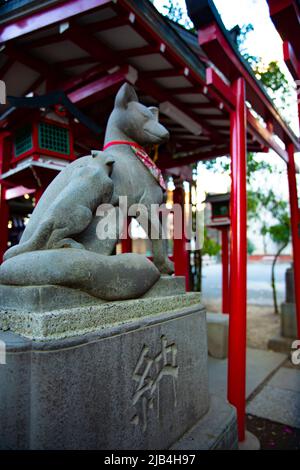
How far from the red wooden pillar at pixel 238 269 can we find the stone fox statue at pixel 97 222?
930 mm

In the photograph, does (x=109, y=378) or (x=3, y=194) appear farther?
(x=3, y=194)

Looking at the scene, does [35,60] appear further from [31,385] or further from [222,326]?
[222,326]

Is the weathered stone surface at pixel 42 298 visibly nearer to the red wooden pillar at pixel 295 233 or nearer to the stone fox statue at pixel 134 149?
the stone fox statue at pixel 134 149

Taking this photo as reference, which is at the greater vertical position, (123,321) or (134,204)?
(134,204)

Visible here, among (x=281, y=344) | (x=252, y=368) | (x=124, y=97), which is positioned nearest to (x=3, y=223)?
(x=124, y=97)

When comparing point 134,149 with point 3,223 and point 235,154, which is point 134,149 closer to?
point 235,154

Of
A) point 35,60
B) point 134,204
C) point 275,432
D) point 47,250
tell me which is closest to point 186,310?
point 134,204

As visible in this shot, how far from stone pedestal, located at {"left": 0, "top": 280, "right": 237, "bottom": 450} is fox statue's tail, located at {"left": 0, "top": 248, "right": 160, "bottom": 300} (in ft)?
0.23

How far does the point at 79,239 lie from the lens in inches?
67.1

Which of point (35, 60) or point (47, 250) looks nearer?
point (47, 250)

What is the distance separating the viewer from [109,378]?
4.54 ft

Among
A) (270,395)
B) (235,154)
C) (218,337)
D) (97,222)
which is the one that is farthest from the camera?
(218,337)

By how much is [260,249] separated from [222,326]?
41.2 metres

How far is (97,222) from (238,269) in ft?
5.02
